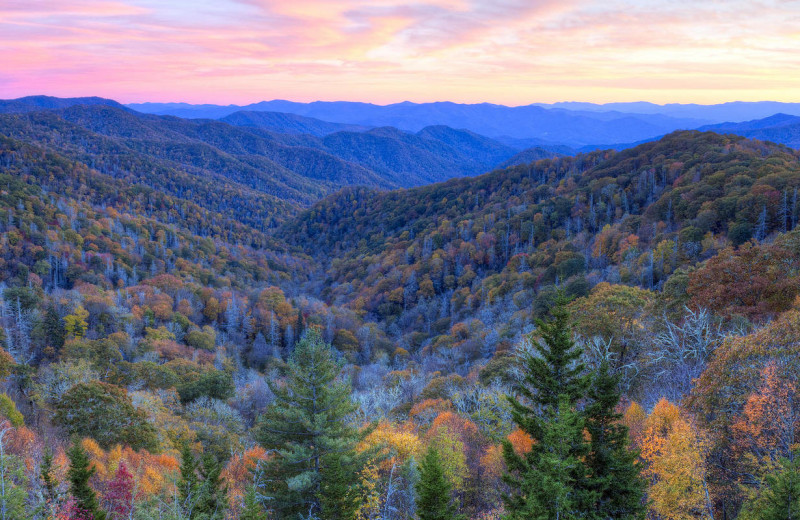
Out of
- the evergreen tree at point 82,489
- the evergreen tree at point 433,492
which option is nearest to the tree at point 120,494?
the evergreen tree at point 82,489

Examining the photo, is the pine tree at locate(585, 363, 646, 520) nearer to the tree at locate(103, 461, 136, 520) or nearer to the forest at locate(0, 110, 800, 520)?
the forest at locate(0, 110, 800, 520)

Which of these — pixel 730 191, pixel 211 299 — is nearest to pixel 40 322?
pixel 211 299

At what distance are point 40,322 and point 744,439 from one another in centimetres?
7243

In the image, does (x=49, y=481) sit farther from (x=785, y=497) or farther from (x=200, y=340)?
(x=200, y=340)

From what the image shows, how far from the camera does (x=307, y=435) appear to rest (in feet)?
64.0

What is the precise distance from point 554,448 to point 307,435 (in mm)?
10094

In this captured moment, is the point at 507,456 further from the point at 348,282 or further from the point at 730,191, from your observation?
the point at 348,282


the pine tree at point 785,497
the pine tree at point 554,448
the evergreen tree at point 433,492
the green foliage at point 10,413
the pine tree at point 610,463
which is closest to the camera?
the pine tree at point 785,497

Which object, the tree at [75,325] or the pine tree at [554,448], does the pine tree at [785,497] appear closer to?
the pine tree at [554,448]

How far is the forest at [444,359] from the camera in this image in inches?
642

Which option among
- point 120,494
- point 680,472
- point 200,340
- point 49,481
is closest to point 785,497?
point 680,472

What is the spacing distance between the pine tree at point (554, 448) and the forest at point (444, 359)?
0.30ft

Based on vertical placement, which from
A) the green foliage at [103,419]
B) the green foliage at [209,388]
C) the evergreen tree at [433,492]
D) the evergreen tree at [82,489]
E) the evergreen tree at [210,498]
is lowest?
the green foliage at [209,388]

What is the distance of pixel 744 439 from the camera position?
17.1 metres
